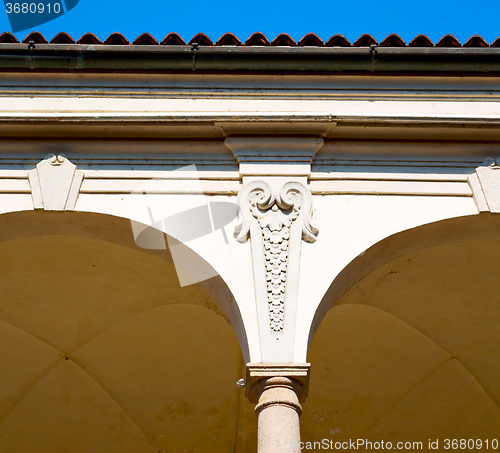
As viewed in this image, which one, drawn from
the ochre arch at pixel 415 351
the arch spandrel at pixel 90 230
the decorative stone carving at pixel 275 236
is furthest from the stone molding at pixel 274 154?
the ochre arch at pixel 415 351

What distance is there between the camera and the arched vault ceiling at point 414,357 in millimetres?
6055

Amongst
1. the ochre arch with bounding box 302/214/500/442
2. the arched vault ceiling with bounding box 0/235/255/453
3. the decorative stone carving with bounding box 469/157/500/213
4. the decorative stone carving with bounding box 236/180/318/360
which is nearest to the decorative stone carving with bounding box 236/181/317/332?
the decorative stone carving with bounding box 236/180/318/360

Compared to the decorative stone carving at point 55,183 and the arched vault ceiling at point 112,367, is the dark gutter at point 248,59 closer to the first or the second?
the decorative stone carving at point 55,183

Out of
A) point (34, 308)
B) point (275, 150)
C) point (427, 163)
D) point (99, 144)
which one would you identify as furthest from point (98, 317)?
point (427, 163)

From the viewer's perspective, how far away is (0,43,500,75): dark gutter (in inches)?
221

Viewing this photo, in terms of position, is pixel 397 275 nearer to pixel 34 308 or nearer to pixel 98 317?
pixel 98 317

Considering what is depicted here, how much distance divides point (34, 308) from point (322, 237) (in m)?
2.99

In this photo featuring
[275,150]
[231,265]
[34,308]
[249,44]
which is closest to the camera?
[231,265]

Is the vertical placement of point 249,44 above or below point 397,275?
above

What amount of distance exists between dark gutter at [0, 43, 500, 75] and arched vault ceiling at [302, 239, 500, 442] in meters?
1.55

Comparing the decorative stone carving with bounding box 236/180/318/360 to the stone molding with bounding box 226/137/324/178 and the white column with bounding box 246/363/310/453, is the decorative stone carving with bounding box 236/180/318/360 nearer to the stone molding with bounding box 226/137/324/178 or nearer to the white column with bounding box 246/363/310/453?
the stone molding with bounding box 226/137/324/178

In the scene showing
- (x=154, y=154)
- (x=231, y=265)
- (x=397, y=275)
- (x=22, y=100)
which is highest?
(x=22, y=100)

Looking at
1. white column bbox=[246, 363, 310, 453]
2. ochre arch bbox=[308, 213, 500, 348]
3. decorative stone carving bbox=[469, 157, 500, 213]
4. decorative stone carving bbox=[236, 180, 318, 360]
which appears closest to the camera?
white column bbox=[246, 363, 310, 453]

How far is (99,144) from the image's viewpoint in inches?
212
